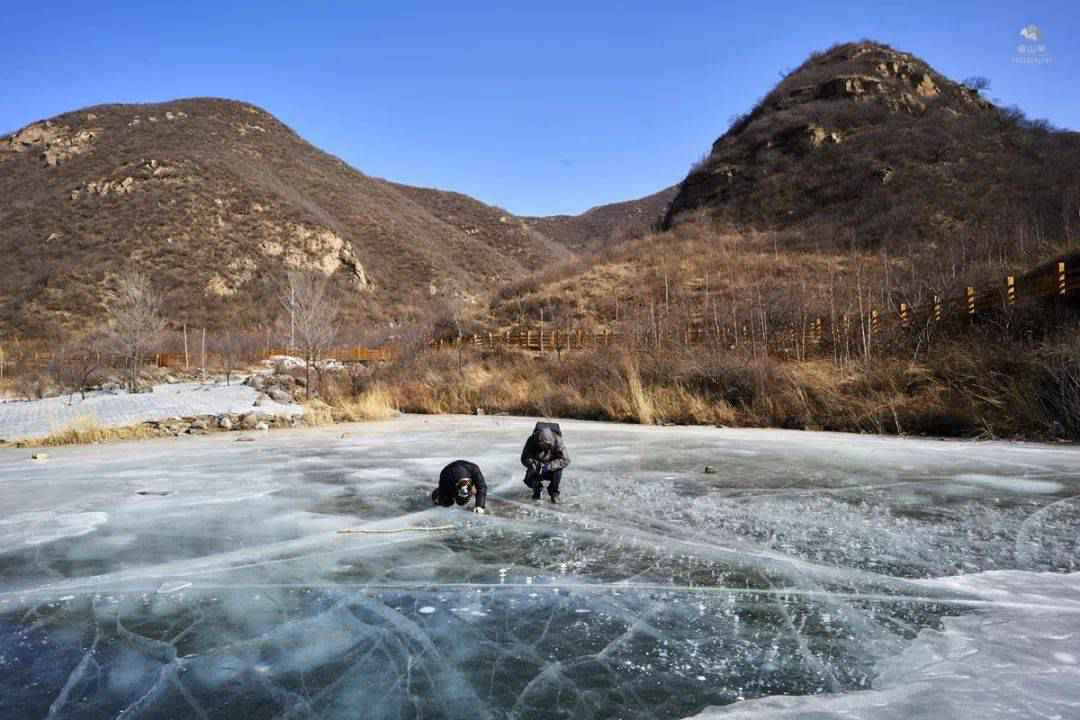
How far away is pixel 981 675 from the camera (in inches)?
87.9

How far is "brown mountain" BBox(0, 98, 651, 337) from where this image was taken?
137ft

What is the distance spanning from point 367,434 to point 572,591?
27.6 feet

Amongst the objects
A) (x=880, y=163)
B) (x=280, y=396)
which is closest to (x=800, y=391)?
(x=280, y=396)

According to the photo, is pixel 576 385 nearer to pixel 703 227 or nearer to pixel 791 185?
pixel 703 227

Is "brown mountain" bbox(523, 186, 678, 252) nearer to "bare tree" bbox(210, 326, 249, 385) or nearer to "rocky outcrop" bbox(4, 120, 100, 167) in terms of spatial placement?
"rocky outcrop" bbox(4, 120, 100, 167)

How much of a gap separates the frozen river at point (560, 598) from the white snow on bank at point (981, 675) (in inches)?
0.4

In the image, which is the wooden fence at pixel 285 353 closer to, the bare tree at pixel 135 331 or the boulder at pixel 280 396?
the bare tree at pixel 135 331

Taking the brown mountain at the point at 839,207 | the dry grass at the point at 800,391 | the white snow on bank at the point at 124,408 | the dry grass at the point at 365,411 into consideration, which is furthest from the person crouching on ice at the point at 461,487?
the brown mountain at the point at 839,207

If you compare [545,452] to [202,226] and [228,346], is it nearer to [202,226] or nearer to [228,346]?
[228,346]

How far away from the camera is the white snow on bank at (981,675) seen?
200cm

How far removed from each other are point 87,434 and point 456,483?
348 inches

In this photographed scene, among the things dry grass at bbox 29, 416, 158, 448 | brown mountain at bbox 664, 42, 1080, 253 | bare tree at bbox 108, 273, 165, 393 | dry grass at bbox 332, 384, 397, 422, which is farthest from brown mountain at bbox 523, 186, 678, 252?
dry grass at bbox 29, 416, 158, 448

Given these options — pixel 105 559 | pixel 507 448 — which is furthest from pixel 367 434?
pixel 105 559

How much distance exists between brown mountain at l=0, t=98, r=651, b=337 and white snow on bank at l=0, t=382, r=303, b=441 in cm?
1790
